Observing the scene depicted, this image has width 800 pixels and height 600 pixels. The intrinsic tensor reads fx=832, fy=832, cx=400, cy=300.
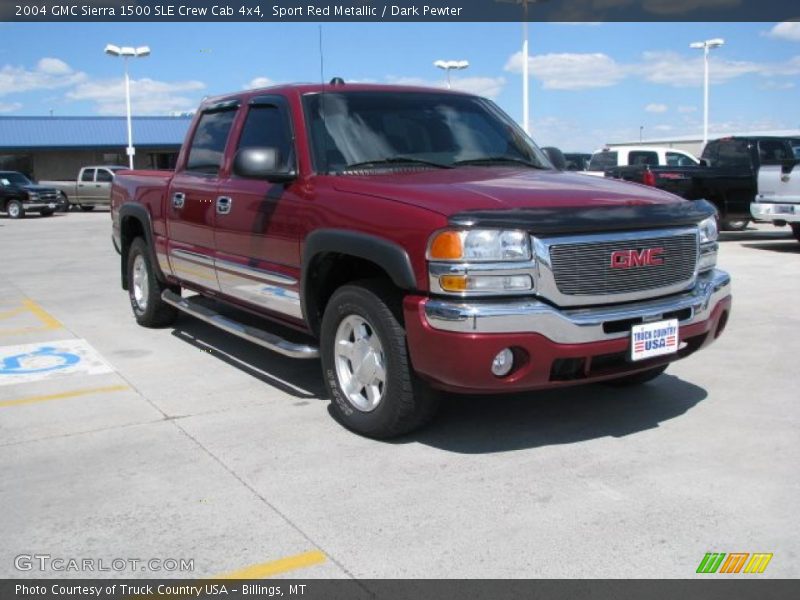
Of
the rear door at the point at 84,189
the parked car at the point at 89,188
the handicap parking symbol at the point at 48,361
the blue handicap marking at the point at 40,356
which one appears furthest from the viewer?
the rear door at the point at 84,189

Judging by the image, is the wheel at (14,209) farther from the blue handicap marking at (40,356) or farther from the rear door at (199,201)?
the rear door at (199,201)

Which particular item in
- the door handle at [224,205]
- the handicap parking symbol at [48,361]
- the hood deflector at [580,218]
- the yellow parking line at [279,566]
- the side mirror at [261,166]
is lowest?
the yellow parking line at [279,566]

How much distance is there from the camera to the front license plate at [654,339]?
14.1 feet

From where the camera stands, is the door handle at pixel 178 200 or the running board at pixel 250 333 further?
the door handle at pixel 178 200

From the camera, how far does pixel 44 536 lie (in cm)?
351

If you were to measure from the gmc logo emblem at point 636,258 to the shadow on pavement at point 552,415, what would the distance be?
1.02 metres

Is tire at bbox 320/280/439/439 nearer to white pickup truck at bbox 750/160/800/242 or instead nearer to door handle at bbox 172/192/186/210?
door handle at bbox 172/192/186/210

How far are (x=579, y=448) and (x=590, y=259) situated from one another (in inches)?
41.7

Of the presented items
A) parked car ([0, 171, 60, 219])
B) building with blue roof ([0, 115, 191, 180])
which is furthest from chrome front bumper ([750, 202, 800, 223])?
building with blue roof ([0, 115, 191, 180])

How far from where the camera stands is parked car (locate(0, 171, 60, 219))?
95.3 feet

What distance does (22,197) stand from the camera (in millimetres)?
29234

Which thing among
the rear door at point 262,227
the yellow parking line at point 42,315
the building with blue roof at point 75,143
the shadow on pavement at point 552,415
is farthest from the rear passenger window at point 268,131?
the building with blue roof at point 75,143

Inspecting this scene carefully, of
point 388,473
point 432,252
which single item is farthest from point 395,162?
point 388,473

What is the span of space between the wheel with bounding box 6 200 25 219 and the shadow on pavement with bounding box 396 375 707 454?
2757 centimetres
